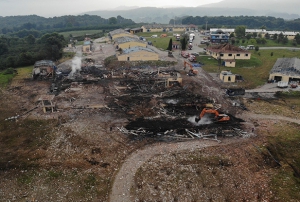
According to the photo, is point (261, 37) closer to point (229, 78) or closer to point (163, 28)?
point (163, 28)

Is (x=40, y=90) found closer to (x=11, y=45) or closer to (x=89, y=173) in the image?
(x=89, y=173)

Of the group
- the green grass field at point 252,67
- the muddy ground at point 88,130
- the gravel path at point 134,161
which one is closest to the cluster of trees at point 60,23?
the green grass field at point 252,67

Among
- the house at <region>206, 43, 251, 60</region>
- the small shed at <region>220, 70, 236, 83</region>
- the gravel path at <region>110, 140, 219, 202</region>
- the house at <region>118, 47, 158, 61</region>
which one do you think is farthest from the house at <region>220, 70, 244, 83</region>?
the gravel path at <region>110, 140, 219, 202</region>

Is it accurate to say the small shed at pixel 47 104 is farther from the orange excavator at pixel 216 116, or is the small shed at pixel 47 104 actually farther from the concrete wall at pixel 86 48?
the concrete wall at pixel 86 48

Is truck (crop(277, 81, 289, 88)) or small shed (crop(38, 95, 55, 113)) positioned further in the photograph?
truck (crop(277, 81, 289, 88))

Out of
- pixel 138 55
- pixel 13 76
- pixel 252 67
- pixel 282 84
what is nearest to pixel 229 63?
pixel 252 67

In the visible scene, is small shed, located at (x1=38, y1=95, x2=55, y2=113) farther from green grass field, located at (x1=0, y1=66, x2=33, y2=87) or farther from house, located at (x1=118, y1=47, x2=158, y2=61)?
house, located at (x1=118, y1=47, x2=158, y2=61)
